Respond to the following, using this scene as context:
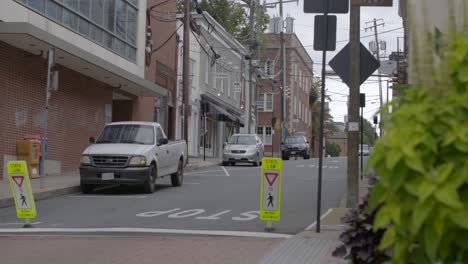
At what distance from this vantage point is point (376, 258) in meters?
4.39

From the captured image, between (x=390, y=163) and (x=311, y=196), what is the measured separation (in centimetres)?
1367

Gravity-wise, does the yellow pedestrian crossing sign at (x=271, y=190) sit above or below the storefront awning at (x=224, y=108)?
below

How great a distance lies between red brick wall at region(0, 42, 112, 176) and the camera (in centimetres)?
1769

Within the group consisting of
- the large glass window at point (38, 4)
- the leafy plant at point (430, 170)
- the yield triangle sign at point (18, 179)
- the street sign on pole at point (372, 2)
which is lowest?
the yield triangle sign at point (18, 179)

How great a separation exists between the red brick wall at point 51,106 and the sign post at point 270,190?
9.81 meters

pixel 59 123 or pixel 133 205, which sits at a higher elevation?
pixel 59 123

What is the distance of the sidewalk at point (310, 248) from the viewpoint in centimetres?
755

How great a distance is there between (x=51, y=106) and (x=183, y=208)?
9.08m

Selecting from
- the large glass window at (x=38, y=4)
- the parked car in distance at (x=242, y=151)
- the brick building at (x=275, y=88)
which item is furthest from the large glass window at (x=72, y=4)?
the brick building at (x=275, y=88)

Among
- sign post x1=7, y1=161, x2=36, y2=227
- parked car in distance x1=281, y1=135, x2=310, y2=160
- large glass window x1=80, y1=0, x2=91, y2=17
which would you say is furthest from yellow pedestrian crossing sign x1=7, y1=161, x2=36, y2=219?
parked car in distance x1=281, y1=135, x2=310, y2=160

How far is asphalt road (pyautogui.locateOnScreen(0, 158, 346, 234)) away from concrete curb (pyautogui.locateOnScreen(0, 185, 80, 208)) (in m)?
0.21

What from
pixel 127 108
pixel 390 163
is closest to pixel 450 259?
pixel 390 163

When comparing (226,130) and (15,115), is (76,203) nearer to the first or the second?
(15,115)

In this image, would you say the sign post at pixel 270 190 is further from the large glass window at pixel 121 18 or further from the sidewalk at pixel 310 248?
the large glass window at pixel 121 18
